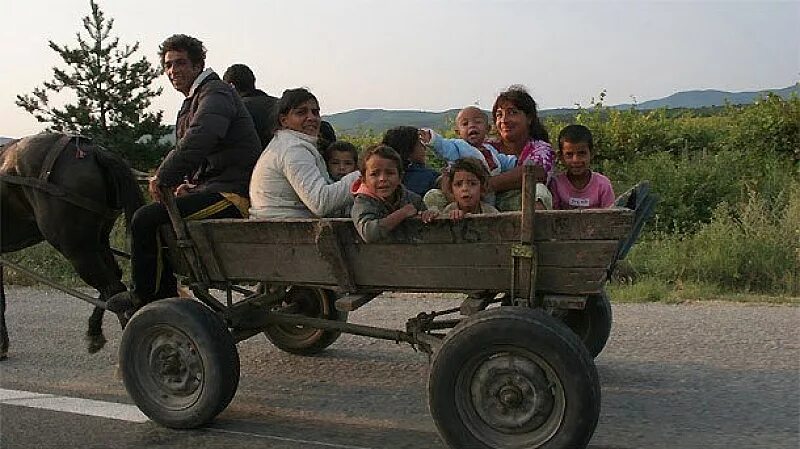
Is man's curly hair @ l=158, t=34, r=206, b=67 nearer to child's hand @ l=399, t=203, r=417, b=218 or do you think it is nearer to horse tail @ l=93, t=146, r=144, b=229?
horse tail @ l=93, t=146, r=144, b=229

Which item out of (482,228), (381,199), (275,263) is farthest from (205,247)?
→ (482,228)

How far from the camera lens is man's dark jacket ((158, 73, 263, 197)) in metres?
4.59

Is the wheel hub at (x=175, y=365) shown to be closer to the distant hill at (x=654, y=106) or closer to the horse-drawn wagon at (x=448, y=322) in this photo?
the horse-drawn wagon at (x=448, y=322)

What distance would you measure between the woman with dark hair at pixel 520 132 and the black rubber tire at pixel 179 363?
1.60 metres

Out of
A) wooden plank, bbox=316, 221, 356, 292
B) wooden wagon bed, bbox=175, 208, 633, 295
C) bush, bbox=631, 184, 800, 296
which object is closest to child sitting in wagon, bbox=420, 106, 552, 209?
wooden wagon bed, bbox=175, 208, 633, 295

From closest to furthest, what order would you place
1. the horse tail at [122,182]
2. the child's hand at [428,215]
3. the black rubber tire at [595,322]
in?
the child's hand at [428,215]
the black rubber tire at [595,322]
the horse tail at [122,182]

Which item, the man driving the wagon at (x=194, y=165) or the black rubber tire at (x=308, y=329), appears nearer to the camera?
the man driving the wagon at (x=194, y=165)

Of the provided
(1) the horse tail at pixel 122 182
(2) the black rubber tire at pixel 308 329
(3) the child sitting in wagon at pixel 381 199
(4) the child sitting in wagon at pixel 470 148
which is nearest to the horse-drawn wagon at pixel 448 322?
(3) the child sitting in wagon at pixel 381 199

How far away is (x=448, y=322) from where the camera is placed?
15.2 feet

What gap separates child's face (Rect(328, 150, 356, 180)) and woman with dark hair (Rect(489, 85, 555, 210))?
834 millimetres

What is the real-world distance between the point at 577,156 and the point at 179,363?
2.31 meters

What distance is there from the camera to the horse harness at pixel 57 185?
5340mm

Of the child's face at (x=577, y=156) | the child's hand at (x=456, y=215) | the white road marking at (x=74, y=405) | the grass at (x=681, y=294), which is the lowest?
the grass at (x=681, y=294)

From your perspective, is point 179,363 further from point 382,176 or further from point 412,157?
point 412,157
